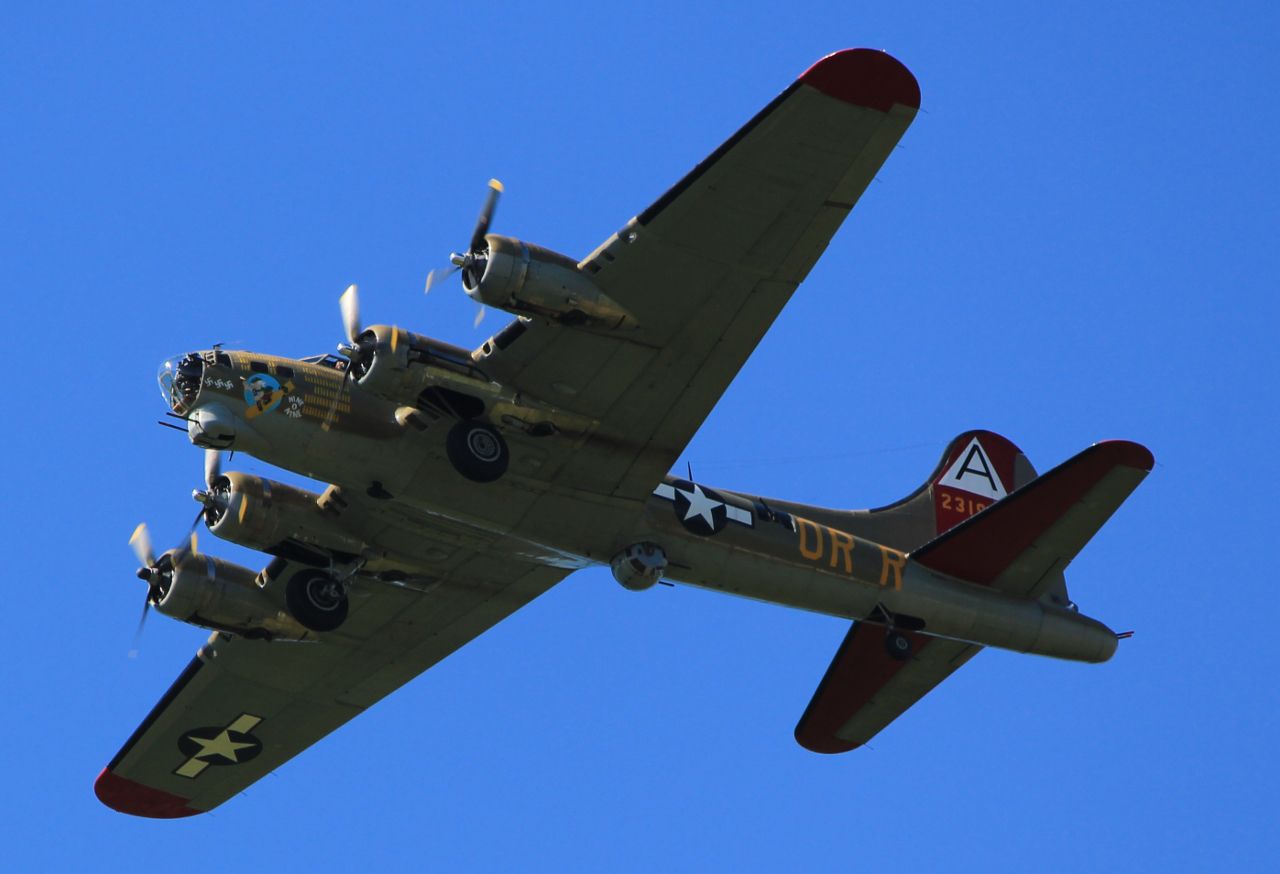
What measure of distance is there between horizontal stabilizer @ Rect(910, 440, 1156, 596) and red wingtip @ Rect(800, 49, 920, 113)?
7.24 meters

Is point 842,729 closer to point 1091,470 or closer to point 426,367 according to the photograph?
point 1091,470

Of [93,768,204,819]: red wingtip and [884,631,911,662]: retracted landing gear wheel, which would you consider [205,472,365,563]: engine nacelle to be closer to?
[93,768,204,819]: red wingtip

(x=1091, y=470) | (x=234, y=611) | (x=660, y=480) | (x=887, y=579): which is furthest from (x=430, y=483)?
(x=1091, y=470)

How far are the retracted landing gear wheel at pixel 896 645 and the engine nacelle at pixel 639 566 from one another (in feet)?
14.3

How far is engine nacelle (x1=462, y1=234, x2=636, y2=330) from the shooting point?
22.7 metres

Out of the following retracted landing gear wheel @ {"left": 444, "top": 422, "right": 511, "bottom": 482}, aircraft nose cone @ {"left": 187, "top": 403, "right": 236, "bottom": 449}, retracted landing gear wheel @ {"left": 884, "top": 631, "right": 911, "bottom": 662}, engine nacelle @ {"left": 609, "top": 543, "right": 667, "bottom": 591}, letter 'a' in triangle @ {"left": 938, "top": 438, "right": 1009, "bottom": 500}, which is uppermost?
letter 'a' in triangle @ {"left": 938, "top": 438, "right": 1009, "bottom": 500}

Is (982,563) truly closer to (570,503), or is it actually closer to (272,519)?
(570,503)

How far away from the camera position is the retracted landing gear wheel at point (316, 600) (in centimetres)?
2620

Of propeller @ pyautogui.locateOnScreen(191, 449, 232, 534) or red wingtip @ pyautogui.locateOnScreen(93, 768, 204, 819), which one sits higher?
propeller @ pyautogui.locateOnScreen(191, 449, 232, 534)

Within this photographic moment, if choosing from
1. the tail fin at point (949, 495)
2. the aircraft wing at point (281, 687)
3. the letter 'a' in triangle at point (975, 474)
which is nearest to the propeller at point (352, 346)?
the aircraft wing at point (281, 687)

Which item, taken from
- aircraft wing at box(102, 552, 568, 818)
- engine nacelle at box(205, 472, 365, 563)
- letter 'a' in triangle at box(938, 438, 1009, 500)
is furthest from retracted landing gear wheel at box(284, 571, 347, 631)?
letter 'a' in triangle at box(938, 438, 1009, 500)

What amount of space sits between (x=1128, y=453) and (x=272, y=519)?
498 inches

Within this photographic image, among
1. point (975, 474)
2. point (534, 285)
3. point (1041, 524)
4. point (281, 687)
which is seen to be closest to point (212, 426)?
point (534, 285)

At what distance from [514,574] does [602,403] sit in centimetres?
433
